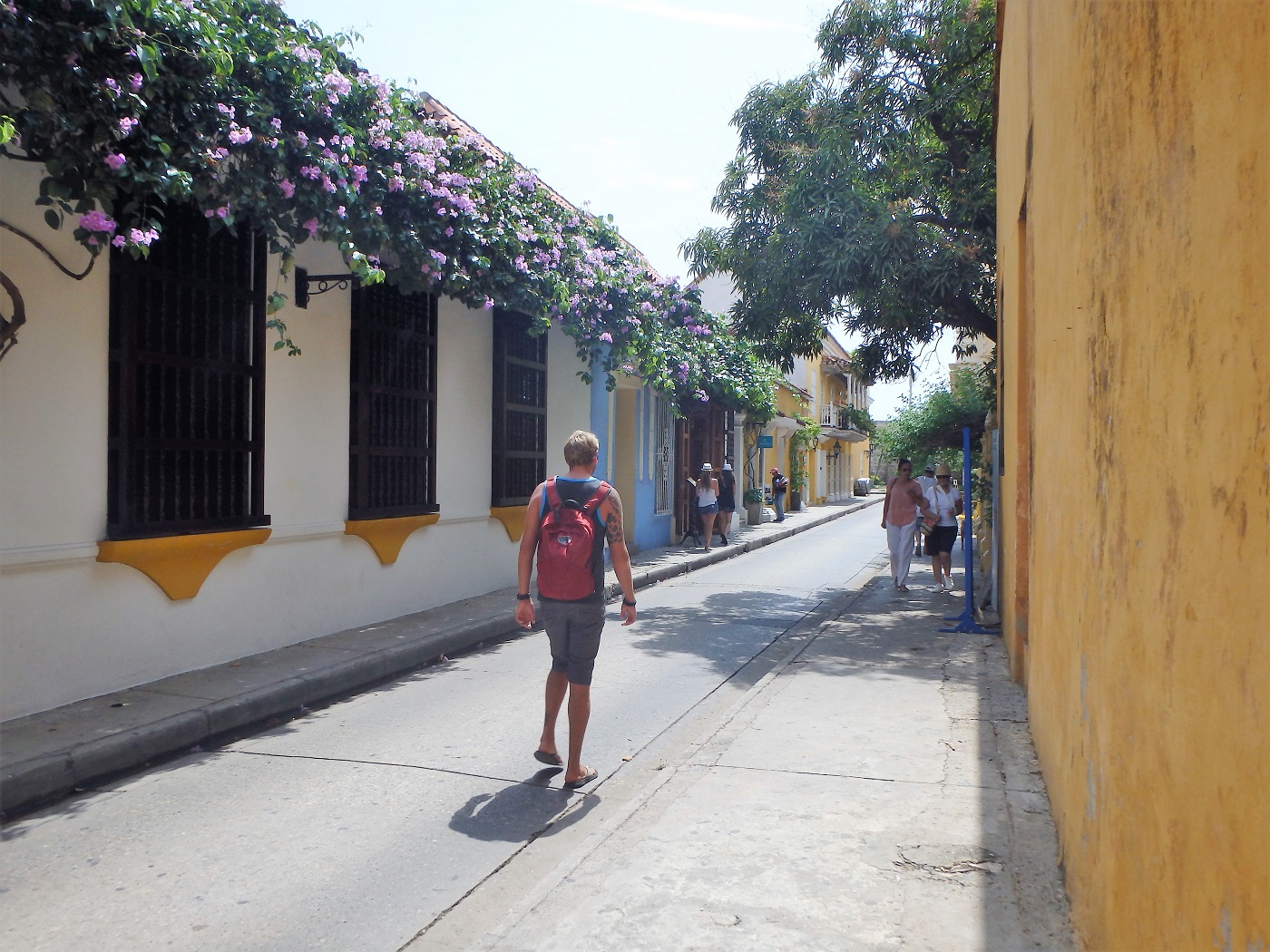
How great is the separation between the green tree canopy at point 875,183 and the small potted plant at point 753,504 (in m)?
13.3

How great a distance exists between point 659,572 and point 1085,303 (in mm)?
11760

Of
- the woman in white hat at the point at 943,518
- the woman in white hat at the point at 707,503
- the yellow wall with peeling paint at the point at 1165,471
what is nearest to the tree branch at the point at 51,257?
the yellow wall with peeling paint at the point at 1165,471

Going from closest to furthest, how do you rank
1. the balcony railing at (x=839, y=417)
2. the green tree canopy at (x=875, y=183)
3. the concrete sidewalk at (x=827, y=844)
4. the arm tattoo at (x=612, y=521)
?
1. the concrete sidewalk at (x=827, y=844)
2. the arm tattoo at (x=612, y=521)
3. the green tree canopy at (x=875, y=183)
4. the balcony railing at (x=839, y=417)

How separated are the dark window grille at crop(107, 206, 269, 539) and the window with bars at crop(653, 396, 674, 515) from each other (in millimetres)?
11275

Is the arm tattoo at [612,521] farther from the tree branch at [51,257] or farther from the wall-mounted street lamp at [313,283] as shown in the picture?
the wall-mounted street lamp at [313,283]

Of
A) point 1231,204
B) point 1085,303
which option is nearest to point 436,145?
point 1085,303

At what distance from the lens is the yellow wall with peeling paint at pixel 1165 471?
185cm

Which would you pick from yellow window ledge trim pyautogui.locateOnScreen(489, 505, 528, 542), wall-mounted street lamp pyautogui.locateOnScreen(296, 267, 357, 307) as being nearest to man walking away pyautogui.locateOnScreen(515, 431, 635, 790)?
wall-mounted street lamp pyautogui.locateOnScreen(296, 267, 357, 307)

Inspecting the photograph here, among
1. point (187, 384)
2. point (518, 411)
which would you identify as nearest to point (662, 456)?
point (518, 411)

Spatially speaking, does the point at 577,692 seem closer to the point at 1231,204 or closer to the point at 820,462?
the point at 1231,204

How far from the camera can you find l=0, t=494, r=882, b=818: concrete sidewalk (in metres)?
5.19

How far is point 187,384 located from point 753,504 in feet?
66.9

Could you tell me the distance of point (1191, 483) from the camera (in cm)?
215

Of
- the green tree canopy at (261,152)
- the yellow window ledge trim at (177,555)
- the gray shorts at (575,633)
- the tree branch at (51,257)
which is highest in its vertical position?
the green tree canopy at (261,152)
